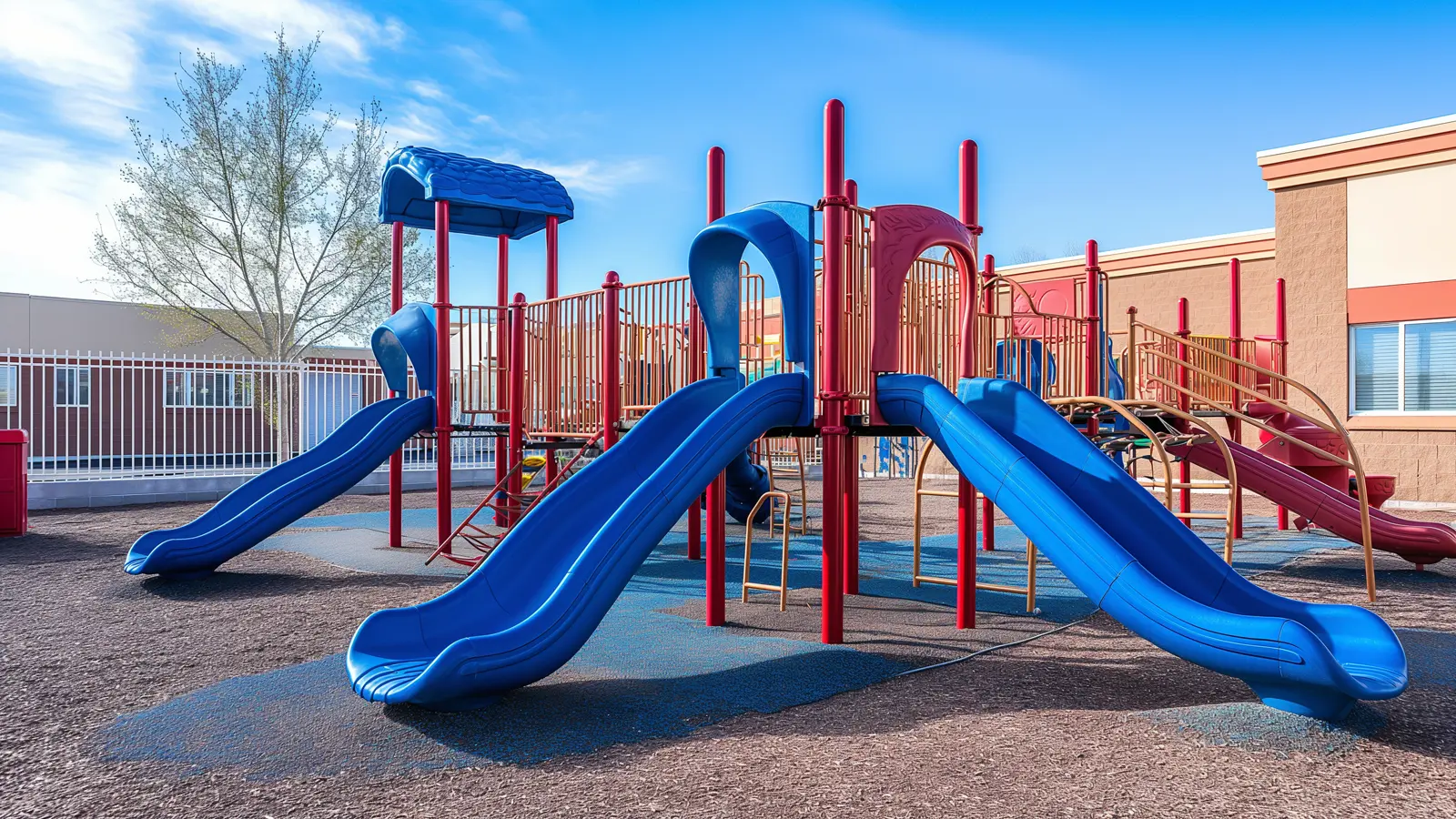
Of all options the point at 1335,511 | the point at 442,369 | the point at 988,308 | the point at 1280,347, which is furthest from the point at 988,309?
the point at 1280,347

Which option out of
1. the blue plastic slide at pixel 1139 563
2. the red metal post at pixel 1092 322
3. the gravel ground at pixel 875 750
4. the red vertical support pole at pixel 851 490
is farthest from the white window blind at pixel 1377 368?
the blue plastic slide at pixel 1139 563

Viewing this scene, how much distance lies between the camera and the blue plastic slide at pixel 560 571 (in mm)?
4598

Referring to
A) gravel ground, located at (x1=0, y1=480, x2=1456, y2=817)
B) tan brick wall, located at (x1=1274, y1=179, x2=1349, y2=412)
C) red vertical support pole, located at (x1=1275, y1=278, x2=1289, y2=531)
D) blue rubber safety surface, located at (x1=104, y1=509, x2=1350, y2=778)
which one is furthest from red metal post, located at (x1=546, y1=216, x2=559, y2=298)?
tan brick wall, located at (x1=1274, y1=179, x2=1349, y2=412)

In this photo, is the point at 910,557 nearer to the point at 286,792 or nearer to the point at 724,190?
the point at 724,190

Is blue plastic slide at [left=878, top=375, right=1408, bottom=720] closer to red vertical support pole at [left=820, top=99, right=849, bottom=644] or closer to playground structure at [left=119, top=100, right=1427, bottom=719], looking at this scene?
playground structure at [left=119, top=100, right=1427, bottom=719]

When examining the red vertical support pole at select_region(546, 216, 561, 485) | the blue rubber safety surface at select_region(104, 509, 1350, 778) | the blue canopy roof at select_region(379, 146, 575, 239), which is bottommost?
the blue rubber safety surface at select_region(104, 509, 1350, 778)

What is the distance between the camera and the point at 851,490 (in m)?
7.23

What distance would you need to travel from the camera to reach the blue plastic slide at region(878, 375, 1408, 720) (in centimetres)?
437

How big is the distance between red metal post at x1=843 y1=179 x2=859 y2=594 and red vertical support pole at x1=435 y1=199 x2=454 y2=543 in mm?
4942

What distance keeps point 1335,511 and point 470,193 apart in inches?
380

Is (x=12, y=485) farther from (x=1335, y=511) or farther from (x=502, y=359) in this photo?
(x=1335, y=511)

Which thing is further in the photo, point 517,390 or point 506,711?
point 517,390

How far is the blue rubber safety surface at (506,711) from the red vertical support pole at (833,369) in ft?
1.26

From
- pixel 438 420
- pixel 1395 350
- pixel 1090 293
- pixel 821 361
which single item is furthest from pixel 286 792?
pixel 1395 350
